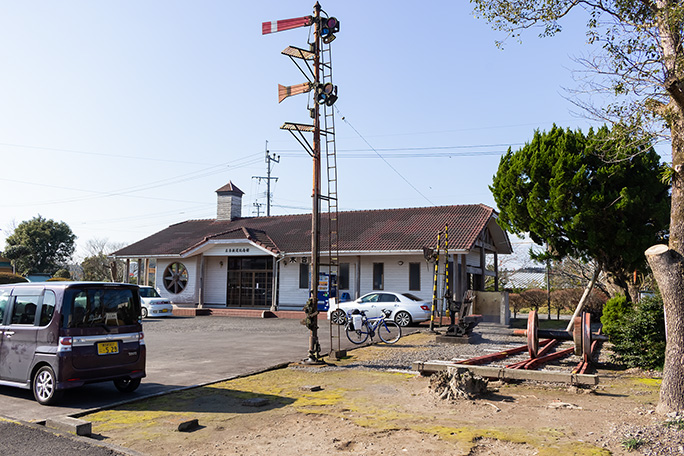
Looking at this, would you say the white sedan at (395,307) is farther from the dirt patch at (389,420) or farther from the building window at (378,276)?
the dirt patch at (389,420)

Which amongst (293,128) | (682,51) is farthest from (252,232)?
(682,51)

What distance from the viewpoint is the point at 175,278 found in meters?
31.3

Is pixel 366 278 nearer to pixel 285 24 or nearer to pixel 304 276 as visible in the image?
pixel 304 276

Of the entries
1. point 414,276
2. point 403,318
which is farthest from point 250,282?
point 403,318

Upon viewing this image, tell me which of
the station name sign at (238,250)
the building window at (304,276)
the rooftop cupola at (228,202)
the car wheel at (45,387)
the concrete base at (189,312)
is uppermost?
the rooftop cupola at (228,202)

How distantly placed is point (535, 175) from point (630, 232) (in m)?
3.33

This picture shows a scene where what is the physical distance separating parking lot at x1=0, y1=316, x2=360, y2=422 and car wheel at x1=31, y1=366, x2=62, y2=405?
0.43ft

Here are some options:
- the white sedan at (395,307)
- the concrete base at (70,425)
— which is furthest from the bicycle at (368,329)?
the concrete base at (70,425)

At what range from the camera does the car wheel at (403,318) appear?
21.1m

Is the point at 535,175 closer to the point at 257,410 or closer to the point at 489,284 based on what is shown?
the point at 257,410

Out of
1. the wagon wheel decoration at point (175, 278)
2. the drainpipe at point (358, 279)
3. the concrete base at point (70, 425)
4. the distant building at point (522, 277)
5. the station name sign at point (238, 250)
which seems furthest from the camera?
the distant building at point (522, 277)

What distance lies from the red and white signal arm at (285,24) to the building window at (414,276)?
15620mm

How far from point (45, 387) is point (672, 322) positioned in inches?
319

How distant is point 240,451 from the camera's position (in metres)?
5.55
